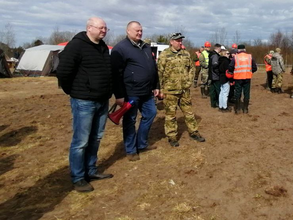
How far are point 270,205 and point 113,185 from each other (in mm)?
1971

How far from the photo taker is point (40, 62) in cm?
2214

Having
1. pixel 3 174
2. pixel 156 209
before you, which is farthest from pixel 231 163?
pixel 3 174

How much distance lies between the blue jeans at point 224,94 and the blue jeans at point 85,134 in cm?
481

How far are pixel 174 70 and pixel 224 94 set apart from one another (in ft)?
10.8

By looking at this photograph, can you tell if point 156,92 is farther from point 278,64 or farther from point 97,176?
point 278,64

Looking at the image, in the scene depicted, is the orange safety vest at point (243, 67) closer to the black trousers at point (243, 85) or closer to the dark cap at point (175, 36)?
the black trousers at point (243, 85)

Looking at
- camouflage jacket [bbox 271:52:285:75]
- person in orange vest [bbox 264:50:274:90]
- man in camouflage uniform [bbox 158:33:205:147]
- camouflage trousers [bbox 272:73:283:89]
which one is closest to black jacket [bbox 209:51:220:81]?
man in camouflage uniform [bbox 158:33:205:147]

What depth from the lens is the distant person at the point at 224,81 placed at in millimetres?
8016

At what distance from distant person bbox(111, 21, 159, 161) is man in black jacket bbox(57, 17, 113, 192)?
51 centimetres

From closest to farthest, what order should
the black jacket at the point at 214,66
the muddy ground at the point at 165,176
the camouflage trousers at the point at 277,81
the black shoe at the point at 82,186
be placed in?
the muddy ground at the point at 165,176, the black shoe at the point at 82,186, the black jacket at the point at 214,66, the camouflage trousers at the point at 277,81

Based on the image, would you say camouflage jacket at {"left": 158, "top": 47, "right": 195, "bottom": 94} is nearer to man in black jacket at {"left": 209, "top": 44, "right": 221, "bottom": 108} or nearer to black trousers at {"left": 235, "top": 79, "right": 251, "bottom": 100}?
black trousers at {"left": 235, "top": 79, "right": 251, "bottom": 100}

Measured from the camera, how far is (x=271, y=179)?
405 cm

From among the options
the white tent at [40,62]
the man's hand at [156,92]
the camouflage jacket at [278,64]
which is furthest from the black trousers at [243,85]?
the white tent at [40,62]

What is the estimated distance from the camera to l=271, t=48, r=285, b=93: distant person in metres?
11.6
